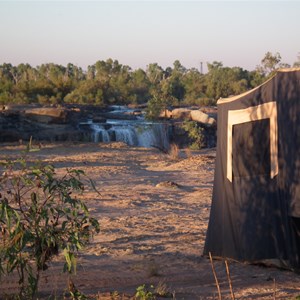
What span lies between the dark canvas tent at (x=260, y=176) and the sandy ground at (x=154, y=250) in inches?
10.1

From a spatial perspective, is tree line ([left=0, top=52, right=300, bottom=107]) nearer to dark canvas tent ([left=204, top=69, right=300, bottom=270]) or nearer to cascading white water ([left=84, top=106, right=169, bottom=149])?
cascading white water ([left=84, top=106, right=169, bottom=149])

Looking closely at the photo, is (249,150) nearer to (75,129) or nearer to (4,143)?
(4,143)

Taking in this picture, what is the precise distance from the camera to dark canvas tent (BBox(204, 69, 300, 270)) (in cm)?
632

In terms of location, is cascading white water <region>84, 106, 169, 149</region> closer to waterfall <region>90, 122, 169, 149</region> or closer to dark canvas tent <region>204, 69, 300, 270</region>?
waterfall <region>90, 122, 169, 149</region>

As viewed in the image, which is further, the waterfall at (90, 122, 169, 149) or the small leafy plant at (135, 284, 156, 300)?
the waterfall at (90, 122, 169, 149)

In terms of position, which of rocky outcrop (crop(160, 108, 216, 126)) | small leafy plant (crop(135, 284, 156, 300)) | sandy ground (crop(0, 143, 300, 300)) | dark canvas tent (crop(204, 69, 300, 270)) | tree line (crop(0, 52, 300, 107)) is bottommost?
sandy ground (crop(0, 143, 300, 300))

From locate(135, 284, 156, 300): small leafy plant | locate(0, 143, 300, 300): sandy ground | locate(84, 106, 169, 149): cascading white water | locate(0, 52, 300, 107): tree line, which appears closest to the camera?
locate(135, 284, 156, 300): small leafy plant

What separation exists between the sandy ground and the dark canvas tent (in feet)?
0.84

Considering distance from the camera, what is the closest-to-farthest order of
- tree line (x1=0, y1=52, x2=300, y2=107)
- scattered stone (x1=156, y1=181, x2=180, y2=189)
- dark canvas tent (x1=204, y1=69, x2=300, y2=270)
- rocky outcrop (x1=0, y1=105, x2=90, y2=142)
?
1. dark canvas tent (x1=204, y1=69, x2=300, y2=270)
2. scattered stone (x1=156, y1=181, x2=180, y2=189)
3. rocky outcrop (x1=0, y1=105, x2=90, y2=142)
4. tree line (x1=0, y1=52, x2=300, y2=107)

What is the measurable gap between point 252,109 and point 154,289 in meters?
2.18

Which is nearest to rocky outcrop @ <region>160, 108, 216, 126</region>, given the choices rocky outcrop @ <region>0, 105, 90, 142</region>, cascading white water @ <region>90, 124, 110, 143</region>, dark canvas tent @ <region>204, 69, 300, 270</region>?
cascading white water @ <region>90, 124, 110, 143</region>

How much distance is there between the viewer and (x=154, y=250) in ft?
25.8

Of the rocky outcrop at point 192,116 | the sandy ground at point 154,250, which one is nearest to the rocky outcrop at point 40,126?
the rocky outcrop at point 192,116

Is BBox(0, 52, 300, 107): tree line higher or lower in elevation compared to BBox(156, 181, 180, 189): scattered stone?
higher
